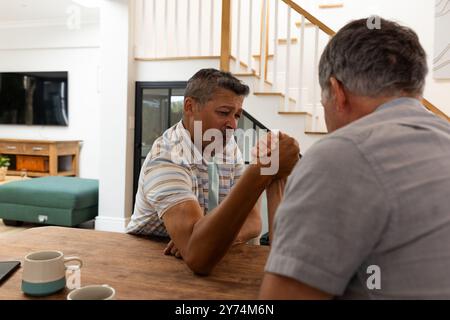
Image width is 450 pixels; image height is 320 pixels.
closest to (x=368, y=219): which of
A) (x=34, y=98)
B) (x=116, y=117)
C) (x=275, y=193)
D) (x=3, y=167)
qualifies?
(x=275, y=193)

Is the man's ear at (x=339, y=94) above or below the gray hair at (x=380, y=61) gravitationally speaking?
below

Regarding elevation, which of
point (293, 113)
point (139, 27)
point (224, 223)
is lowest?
point (224, 223)

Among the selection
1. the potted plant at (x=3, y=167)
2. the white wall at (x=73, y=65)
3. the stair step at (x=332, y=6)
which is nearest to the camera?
the stair step at (x=332, y=6)

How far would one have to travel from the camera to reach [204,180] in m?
1.43

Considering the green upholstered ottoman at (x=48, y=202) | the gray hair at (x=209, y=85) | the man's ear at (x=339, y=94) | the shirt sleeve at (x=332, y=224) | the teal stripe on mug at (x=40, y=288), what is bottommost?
the green upholstered ottoman at (x=48, y=202)

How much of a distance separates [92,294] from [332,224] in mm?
496

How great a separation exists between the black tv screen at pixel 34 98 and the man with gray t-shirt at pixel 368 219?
6152 millimetres

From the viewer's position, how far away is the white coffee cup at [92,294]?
75cm

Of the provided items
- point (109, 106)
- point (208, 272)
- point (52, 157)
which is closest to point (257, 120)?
point (109, 106)

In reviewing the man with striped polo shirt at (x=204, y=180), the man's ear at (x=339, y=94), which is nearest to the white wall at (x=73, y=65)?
the man with striped polo shirt at (x=204, y=180)

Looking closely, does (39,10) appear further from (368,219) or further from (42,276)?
(368,219)

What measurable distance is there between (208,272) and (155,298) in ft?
0.61

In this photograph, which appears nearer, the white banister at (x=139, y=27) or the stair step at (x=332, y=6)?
the white banister at (x=139, y=27)

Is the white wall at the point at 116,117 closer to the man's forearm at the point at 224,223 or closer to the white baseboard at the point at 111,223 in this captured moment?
the white baseboard at the point at 111,223
